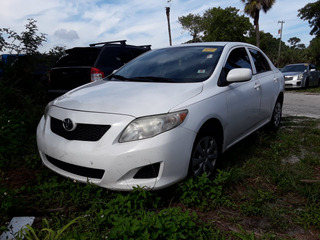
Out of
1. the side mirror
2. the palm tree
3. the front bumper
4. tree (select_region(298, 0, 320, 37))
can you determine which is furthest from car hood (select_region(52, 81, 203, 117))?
tree (select_region(298, 0, 320, 37))

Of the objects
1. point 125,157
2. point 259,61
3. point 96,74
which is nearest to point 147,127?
point 125,157

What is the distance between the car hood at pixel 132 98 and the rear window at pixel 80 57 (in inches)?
106

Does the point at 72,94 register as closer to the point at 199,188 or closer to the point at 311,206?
the point at 199,188

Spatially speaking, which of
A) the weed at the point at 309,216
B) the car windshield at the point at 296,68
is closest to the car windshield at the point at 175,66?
the weed at the point at 309,216

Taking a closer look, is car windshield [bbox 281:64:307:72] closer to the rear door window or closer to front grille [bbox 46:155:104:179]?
the rear door window

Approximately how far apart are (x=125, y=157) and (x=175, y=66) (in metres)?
1.57

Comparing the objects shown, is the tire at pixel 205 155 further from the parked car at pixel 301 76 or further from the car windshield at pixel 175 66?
the parked car at pixel 301 76

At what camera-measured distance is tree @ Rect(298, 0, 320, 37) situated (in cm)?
3341

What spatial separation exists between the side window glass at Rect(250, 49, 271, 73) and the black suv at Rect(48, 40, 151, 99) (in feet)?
9.24

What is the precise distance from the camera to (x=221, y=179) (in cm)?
265

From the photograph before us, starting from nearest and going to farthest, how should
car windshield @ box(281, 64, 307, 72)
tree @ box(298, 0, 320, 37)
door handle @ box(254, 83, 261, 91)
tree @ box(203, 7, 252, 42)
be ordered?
door handle @ box(254, 83, 261, 91), car windshield @ box(281, 64, 307, 72), tree @ box(298, 0, 320, 37), tree @ box(203, 7, 252, 42)

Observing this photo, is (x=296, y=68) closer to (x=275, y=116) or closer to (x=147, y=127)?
(x=275, y=116)

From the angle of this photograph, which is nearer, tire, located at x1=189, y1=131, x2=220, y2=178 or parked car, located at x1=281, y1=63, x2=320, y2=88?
tire, located at x1=189, y1=131, x2=220, y2=178

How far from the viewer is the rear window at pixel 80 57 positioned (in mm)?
5664
